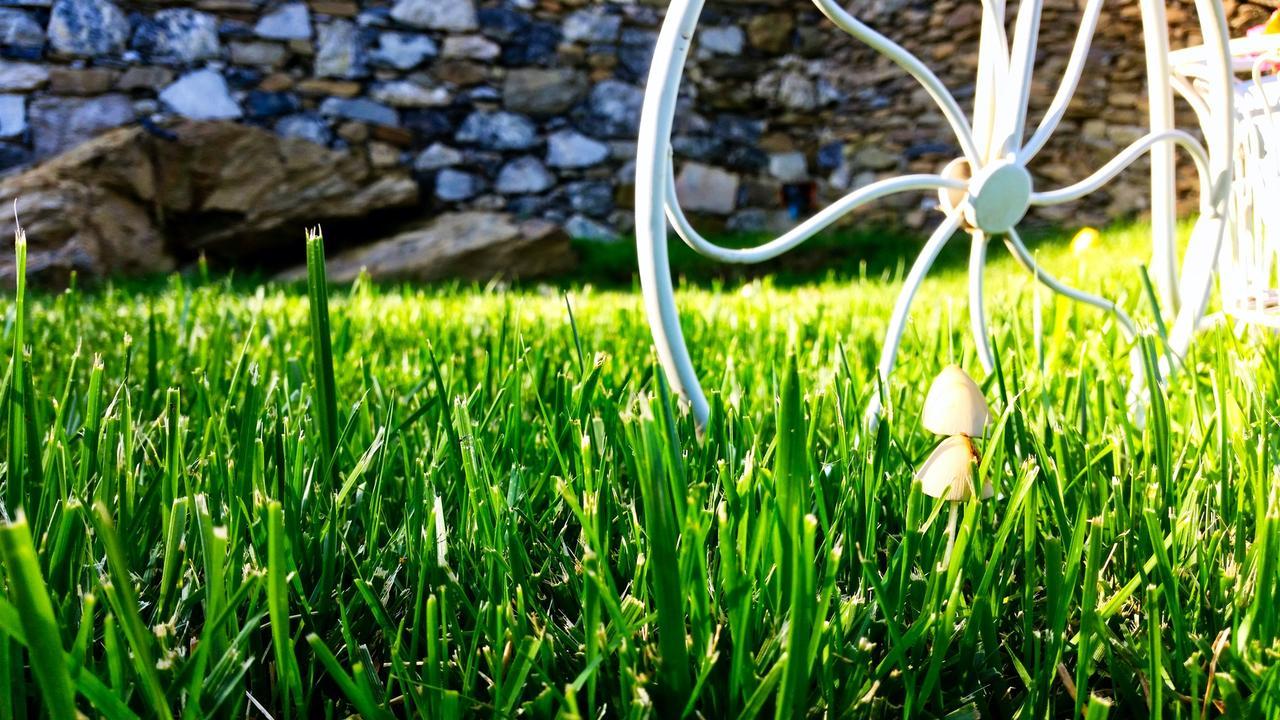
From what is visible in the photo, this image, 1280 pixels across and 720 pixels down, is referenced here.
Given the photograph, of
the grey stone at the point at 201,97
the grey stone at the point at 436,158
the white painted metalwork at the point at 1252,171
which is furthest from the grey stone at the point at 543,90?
the white painted metalwork at the point at 1252,171

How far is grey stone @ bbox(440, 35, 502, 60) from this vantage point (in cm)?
507

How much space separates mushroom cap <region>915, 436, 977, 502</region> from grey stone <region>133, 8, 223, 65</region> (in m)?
5.04

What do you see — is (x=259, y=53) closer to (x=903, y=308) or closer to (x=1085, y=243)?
(x=1085, y=243)

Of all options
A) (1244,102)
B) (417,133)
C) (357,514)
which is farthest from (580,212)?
(357,514)

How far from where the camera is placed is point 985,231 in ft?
3.09

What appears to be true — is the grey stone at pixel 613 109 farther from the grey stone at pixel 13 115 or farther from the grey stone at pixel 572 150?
the grey stone at pixel 13 115

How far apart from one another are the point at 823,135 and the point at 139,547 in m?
5.62

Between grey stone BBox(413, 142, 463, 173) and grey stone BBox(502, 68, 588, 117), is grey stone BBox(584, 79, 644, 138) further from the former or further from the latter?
grey stone BBox(413, 142, 463, 173)

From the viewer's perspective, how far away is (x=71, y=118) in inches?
181

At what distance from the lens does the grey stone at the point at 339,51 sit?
491 cm

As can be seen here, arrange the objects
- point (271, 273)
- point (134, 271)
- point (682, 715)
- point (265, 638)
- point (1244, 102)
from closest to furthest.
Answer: point (682, 715), point (265, 638), point (1244, 102), point (134, 271), point (271, 273)

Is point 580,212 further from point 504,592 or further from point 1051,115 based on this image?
point 504,592

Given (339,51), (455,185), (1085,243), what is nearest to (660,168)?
(1085,243)

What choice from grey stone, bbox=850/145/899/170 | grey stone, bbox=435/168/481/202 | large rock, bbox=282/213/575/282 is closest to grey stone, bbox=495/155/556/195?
grey stone, bbox=435/168/481/202
